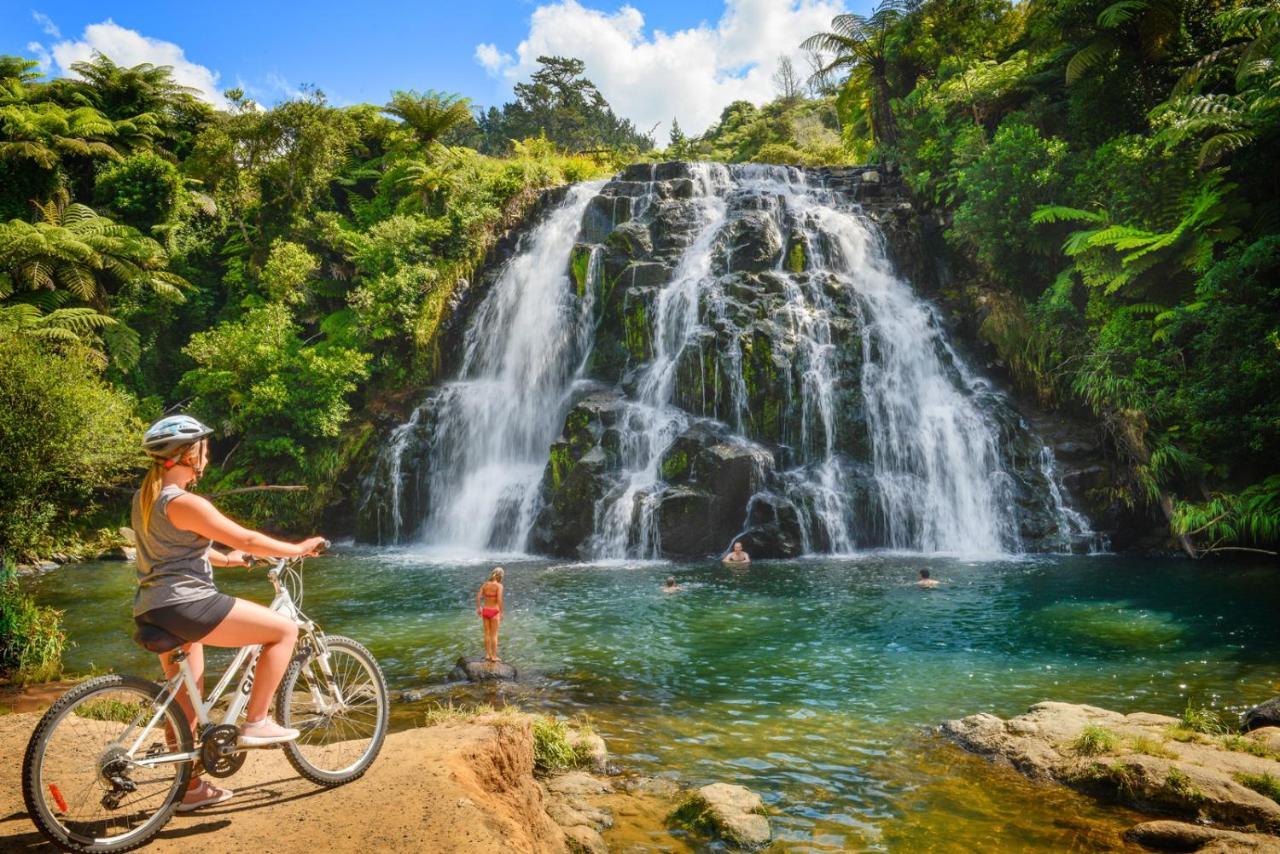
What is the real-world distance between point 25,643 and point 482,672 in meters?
6.33

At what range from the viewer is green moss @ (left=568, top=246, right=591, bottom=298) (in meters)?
26.2

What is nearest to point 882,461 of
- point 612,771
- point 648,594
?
point 648,594

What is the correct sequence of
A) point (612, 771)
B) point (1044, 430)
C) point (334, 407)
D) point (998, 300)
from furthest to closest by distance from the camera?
1. point (334, 407)
2. point (998, 300)
3. point (1044, 430)
4. point (612, 771)

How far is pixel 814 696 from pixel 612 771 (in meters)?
3.25

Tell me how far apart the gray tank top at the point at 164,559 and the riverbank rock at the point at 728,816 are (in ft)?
12.5

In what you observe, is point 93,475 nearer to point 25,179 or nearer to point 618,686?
point 618,686

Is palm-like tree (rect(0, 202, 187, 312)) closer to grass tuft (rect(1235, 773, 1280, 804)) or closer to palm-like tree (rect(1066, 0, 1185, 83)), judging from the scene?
palm-like tree (rect(1066, 0, 1185, 83))

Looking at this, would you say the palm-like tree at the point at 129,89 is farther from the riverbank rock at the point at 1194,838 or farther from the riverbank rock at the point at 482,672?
the riverbank rock at the point at 1194,838

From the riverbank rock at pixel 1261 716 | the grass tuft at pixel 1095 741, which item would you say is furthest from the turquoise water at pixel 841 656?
the riverbank rock at pixel 1261 716

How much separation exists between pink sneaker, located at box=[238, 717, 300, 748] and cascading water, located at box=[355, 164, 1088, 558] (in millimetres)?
15440

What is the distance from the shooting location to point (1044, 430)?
20234 mm

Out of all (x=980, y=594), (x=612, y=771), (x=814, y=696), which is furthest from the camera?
(x=980, y=594)

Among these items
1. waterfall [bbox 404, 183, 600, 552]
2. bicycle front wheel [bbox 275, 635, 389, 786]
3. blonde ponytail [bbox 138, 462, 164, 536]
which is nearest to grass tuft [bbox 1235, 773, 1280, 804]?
bicycle front wheel [bbox 275, 635, 389, 786]

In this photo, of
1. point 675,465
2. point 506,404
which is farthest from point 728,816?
point 506,404
